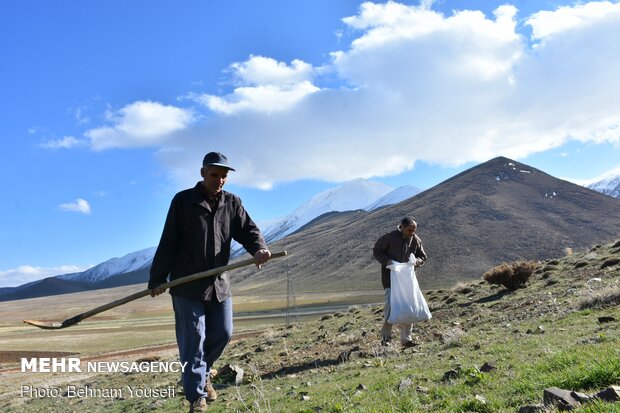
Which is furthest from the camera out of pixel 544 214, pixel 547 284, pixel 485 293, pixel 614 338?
pixel 544 214

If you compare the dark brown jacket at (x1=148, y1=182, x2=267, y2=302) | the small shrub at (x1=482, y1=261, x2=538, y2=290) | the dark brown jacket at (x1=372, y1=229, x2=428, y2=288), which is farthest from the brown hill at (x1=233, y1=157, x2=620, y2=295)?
the dark brown jacket at (x1=148, y1=182, x2=267, y2=302)

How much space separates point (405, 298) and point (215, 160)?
181 inches

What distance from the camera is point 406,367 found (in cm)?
664

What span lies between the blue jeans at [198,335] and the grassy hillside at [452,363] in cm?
50

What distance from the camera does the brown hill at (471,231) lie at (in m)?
93.6

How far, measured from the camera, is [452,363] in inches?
246

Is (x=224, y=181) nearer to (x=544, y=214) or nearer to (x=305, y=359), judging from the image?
(x=305, y=359)

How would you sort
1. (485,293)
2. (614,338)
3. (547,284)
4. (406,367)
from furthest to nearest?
(485,293)
(547,284)
(406,367)
(614,338)

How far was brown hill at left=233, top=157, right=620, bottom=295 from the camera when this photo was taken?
307 ft

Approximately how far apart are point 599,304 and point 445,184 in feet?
449

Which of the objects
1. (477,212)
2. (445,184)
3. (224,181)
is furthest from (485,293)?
(445,184)

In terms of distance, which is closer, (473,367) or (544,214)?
(473,367)

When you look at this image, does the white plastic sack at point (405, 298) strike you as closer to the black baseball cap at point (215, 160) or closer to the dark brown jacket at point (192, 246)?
the dark brown jacket at point (192, 246)

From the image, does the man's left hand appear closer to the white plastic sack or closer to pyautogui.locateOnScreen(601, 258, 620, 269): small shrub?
the white plastic sack
